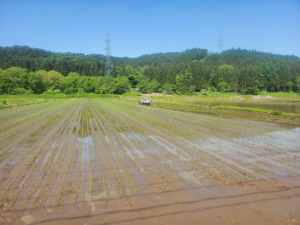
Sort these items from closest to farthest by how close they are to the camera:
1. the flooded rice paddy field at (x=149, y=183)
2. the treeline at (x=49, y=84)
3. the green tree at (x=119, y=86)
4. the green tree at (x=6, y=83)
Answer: the flooded rice paddy field at (x=149, y=183), the green tree at (x=6, y=83), the treeline at (x=49, y=84), the green tree at (x=119, y=86)

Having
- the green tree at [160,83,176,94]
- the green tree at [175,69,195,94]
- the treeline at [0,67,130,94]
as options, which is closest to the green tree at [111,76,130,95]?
the treeline at [0,67,130,94]

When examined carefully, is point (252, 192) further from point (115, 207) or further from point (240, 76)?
point (240, 76)

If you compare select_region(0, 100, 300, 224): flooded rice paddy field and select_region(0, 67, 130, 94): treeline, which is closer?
select_region(0, 100, 300, 224): flooded rice paddy field

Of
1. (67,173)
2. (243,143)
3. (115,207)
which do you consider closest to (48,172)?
(67,173)

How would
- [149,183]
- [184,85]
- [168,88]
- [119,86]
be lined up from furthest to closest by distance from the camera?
[168,88], [184,85], [119,86], [149,183]

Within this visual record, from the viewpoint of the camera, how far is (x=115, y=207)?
12.7ft

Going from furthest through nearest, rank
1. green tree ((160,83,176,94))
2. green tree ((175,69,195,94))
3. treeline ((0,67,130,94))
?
green tree ((160,83,176,94)) → green tree ((175,69,195,94)) → treeline ((0,67,130,94))

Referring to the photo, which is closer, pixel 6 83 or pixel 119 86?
pixel 6 83

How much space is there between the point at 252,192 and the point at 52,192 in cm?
442

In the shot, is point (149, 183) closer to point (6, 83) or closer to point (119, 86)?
point (119, 86)

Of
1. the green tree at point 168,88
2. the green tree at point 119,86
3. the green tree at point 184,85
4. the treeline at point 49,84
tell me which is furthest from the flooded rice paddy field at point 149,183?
the green tree at point 168,88

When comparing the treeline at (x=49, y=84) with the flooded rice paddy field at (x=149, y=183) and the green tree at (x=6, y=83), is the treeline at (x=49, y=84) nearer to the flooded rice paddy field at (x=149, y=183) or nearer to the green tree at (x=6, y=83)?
the green tree at (x=6, y=83)

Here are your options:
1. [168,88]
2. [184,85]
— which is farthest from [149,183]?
[168,88]

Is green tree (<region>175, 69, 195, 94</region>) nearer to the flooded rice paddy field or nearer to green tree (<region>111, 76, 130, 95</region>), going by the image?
green tree (<region>111, 76, 130, 95</region>)
